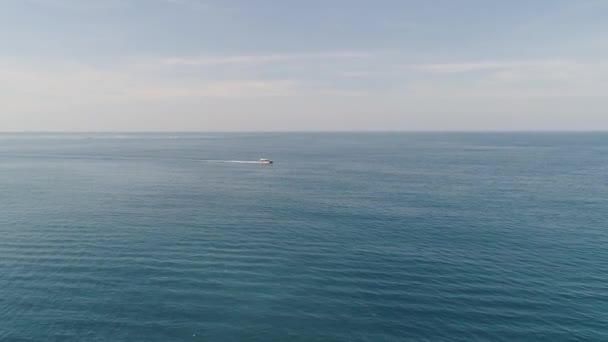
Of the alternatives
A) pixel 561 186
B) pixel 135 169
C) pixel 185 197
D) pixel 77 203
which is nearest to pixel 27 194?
pixel 77 203

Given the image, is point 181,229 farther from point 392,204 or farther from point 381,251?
point 392,204

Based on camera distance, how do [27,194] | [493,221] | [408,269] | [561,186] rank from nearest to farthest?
[408,269], [493,221], [27,194], [561,186]

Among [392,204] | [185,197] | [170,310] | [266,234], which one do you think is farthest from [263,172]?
[170,310]

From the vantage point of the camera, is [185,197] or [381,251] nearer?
[381,251]

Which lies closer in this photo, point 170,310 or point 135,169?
point 170,310

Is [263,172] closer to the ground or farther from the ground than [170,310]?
farther from the ground

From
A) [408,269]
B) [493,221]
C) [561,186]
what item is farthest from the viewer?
[561,186]
